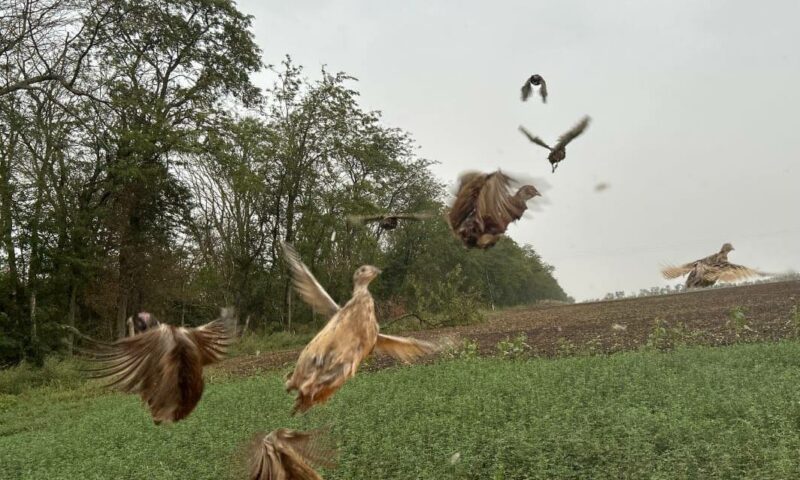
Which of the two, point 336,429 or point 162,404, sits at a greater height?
point 162,404

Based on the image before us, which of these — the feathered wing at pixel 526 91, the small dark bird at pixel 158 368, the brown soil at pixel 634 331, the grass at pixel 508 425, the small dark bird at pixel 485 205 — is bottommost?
the grass at pixel 508 425

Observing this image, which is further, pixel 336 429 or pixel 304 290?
pixel 336 429

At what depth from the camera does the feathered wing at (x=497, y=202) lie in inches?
28.9

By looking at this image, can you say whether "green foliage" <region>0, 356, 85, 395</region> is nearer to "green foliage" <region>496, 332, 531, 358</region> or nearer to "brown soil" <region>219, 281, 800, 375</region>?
"brown soil" <region>219, 281, 800, 375</region>

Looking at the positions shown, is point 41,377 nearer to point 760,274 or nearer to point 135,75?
point 135,75

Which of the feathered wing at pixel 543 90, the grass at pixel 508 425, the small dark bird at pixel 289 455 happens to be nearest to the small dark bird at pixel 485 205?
the feathered wing at pixel 543 90

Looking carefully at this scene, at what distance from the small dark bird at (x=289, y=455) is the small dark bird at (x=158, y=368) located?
3.7 inches

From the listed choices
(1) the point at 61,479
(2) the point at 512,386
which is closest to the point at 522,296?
(2) the point at 512,386

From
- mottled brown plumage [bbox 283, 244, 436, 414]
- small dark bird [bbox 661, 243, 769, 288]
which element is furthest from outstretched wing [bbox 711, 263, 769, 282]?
mottled brown plumage [bbox 283, 244, 436, 414]

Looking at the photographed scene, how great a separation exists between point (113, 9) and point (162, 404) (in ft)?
54.5

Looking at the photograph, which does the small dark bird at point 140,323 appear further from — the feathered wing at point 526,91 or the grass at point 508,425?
the grass at point 508,425

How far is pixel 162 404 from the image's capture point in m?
0.71

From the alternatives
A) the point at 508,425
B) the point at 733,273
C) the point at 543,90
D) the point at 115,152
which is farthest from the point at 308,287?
the point at 115,152

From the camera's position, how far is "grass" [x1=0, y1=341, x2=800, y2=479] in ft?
21.2
